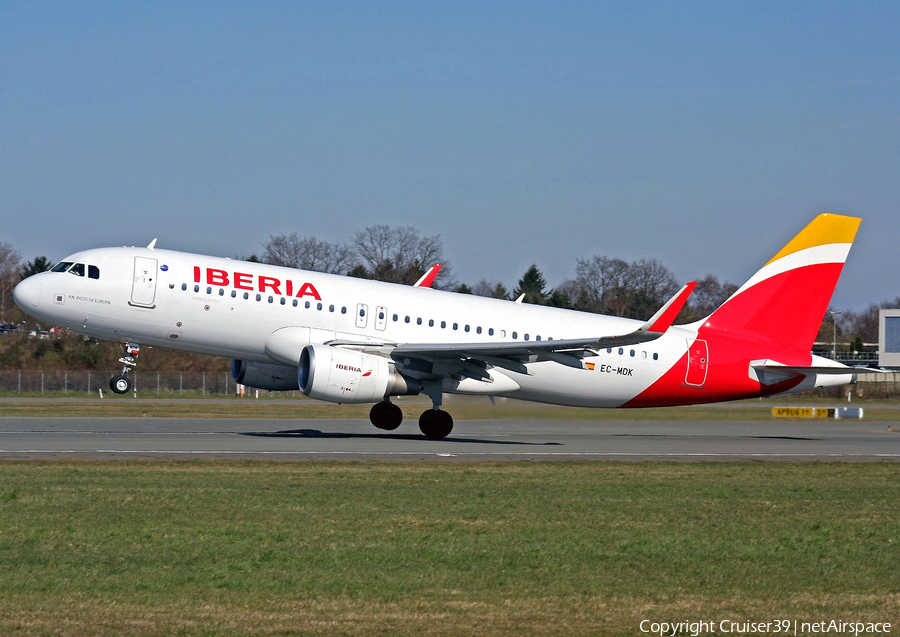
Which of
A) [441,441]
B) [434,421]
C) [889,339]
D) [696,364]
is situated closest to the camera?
[441,441]

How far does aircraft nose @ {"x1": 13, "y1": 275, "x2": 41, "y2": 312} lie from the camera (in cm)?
2478

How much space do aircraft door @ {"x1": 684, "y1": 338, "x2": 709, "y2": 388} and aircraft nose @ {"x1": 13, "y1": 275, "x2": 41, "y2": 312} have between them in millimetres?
17563

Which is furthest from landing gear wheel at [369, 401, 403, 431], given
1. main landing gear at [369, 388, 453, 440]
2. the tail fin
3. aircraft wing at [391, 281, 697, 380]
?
the tail fin

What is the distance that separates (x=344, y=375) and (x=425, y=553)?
13.8 m

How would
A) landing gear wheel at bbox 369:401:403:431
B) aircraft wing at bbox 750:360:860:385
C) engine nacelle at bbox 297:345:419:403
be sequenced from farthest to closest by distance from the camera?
aircraft wing at bbox 750:360:860:385
landing gear wheel at bbox 369:401:403:431
engine nacelle at bbox 297:345:419:403

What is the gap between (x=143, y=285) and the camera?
2456 centimetres

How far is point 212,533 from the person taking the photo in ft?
35.1

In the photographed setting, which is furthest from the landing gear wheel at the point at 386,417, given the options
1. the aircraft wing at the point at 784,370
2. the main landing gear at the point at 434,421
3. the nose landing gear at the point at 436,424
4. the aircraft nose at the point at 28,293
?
the aircraft wing at the point at 784,370

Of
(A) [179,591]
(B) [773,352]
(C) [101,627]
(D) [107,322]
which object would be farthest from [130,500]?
(B) [773,352]

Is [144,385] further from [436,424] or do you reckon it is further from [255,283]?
[436,424]

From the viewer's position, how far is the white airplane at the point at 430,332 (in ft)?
80.2

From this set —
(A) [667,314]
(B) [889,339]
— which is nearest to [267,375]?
(A) [667,314]

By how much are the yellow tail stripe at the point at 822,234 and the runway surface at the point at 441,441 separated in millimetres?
5572

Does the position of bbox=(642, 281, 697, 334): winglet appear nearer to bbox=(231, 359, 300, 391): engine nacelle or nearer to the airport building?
bbox=(231, 359, 300, 391): engine nacelle
